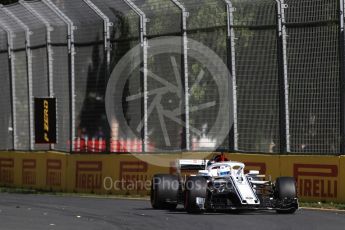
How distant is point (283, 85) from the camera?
61.9ft

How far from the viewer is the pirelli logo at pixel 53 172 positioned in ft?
77.0

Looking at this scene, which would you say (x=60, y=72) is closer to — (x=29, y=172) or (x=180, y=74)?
(x=29, y=172)

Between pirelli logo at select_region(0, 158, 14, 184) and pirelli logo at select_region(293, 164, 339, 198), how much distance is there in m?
10.2

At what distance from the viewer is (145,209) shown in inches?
647

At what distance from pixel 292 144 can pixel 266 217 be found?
480 cm

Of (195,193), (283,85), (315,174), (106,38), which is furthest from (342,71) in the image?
(106,38)

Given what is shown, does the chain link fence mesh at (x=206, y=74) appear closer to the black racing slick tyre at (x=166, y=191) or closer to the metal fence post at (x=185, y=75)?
the metal fence post at (x=185, y=75)

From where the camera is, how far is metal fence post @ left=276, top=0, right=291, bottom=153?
18.8m

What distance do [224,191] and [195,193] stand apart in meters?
0.62

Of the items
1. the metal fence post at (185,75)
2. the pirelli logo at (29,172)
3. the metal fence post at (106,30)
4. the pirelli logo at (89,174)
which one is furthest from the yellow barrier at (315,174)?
the pirelli logo at (29,172)

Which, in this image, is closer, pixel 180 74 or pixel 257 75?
pixel 257 75

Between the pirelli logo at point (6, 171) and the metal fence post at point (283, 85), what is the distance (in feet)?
31.5

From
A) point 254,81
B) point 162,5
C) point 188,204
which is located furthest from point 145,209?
point 162,5

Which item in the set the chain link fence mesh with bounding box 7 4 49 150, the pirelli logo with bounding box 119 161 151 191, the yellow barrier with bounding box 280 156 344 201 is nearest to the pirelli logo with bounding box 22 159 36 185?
the chain link fence mesh with bounding box 7 4 49 150
